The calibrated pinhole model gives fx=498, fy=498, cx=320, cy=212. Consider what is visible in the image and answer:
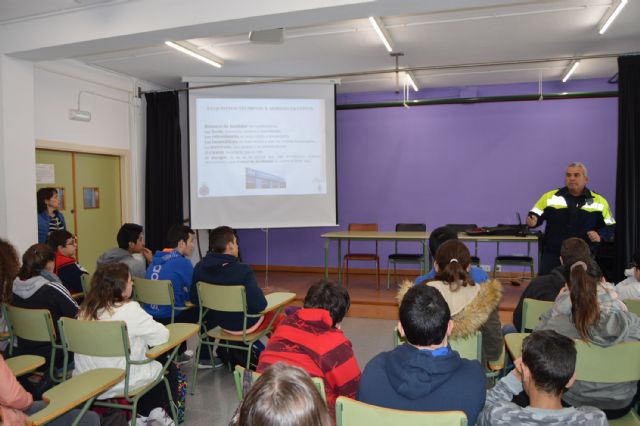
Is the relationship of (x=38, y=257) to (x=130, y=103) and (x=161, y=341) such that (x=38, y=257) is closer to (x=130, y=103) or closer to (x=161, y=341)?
(x=161, y=341)

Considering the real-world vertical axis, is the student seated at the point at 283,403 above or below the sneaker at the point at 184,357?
above

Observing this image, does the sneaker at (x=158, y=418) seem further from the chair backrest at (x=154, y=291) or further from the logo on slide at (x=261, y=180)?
the logo on slide at (x=261, y=180)

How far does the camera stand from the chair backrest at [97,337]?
7.91 ft

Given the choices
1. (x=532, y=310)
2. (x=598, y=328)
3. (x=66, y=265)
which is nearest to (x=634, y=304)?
(x=532, y=310)

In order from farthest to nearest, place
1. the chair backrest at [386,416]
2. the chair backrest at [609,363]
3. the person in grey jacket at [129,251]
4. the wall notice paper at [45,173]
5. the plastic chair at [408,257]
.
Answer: the plastic chair at [408,257]
the wall notice paper at [45,173]
the person in grey jacket at [129,251]
the chair backrest at [609,363]
the chair backrest at [386,416]

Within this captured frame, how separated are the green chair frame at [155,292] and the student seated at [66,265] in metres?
0.53

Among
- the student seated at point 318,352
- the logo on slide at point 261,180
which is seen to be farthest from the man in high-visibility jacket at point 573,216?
the student seated at point 318,352

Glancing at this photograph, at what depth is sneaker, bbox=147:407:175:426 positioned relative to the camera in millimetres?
2799

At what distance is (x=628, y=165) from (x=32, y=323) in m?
5.53

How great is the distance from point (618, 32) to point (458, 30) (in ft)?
5.73

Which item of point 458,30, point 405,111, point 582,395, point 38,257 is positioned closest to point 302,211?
point 405,111

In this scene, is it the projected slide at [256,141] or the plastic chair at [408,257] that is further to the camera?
the projected slide at [256,141]

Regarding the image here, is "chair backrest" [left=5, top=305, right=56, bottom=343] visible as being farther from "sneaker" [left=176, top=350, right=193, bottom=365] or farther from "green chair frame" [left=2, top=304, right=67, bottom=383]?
"sneaker" [left=176, top=350, right=193, bottom=365]

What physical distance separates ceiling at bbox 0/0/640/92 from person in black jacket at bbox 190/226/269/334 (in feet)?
6.48
